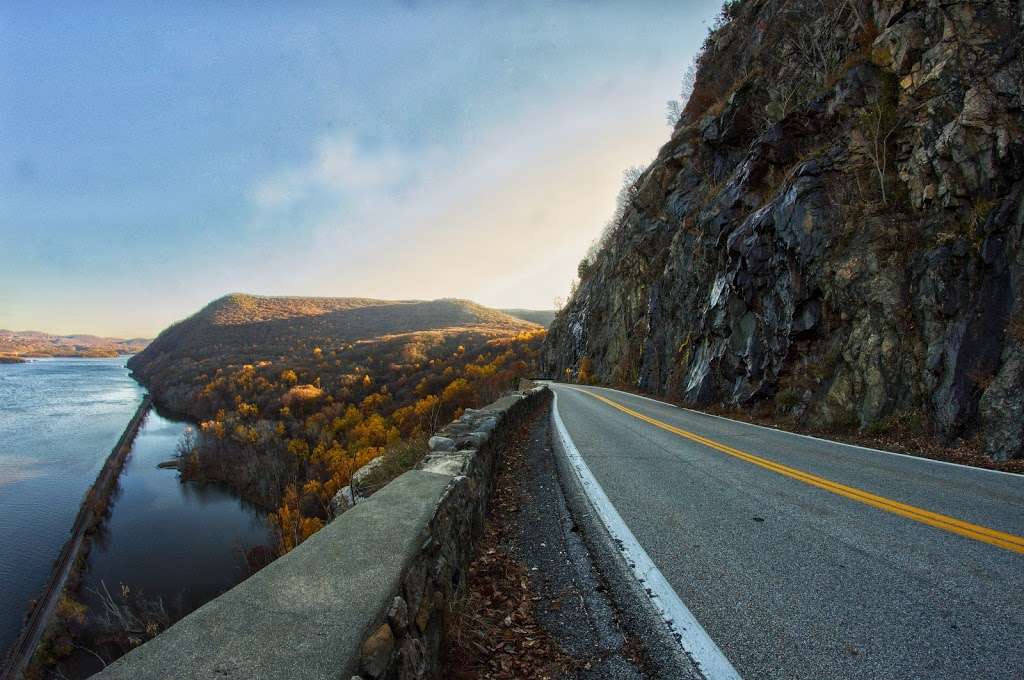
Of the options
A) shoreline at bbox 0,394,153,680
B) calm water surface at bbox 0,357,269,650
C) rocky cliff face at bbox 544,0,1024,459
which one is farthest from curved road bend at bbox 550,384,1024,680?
shoreline at bbox 0,394,153,680

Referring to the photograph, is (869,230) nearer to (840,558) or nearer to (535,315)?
(840,558)

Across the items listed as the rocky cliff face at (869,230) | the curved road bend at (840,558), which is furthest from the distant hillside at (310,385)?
the rocky cliff face at (869,230)

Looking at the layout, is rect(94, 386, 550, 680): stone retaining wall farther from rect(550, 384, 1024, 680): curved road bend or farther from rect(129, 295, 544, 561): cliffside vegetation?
rect(129, 295, 544, 561): cliffside vegetation

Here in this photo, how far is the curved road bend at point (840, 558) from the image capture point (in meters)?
2.37

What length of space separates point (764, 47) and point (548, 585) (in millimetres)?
27791

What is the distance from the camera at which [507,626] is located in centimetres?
292

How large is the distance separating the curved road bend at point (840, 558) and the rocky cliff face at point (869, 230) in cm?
365

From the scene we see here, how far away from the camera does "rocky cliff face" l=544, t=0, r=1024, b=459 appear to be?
28.7ft

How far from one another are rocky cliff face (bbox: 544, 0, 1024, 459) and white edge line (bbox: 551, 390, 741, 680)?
734 cm

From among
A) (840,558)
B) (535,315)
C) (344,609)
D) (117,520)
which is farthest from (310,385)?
(535,315)

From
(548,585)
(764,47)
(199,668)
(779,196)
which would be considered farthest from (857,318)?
(764,47)

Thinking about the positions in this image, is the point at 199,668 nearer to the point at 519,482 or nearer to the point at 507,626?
the point at 507,626

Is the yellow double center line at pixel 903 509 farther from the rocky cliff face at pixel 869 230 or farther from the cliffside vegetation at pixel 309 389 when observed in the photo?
the cliffside vegetation at pixel 309 389

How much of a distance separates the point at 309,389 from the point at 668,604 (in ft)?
260
